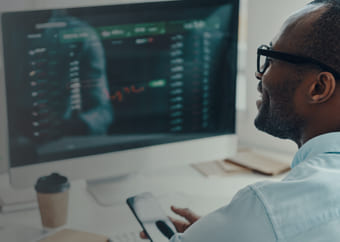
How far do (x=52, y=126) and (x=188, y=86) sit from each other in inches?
14.5

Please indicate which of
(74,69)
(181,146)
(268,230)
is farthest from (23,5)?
(268,230)

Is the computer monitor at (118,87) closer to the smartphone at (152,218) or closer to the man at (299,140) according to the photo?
the smartphone at (152,218)

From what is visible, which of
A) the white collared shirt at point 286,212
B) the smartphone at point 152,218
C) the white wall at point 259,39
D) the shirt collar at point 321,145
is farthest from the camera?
the white wall at point 259,39

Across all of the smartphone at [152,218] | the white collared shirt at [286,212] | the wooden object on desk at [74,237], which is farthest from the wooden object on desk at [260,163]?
the white collared shirt at [286,212]

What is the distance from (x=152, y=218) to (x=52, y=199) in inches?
9.1

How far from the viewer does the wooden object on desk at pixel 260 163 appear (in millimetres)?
1521

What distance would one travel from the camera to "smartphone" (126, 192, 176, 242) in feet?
3.59

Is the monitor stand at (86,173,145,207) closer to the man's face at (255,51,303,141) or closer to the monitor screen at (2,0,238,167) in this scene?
the monitor screen at (2,0,238,167)

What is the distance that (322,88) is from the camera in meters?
0.90

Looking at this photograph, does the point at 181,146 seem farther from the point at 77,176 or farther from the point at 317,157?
the point at 317,157

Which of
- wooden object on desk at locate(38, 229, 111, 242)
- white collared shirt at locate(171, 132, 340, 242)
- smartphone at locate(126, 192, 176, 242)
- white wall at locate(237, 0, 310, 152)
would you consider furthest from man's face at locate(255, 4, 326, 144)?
white wall at locate(237, 0, 310, 152)

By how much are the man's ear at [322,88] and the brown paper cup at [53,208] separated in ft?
1.99

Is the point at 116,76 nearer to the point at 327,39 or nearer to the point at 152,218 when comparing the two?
the point at 152,218

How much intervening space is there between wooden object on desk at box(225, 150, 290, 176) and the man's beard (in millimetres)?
468
